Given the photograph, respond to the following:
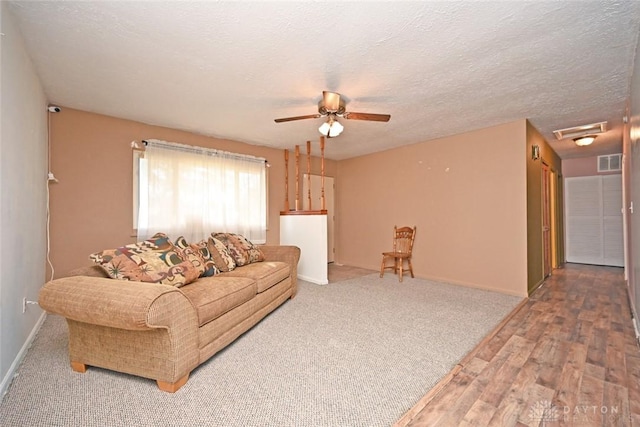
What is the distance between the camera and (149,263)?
209 centimetres

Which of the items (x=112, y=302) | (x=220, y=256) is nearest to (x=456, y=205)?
(x=220, y=256)

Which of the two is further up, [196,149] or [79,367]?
[196,149]

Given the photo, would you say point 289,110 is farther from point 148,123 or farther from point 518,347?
point 518,347

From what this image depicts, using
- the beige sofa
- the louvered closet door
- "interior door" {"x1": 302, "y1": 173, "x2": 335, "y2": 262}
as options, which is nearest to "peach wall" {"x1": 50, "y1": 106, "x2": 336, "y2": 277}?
the beige sofa

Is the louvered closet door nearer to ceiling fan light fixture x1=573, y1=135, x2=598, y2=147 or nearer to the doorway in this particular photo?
the doorway

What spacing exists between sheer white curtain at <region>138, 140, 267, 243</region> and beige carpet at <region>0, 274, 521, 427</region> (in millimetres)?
1542

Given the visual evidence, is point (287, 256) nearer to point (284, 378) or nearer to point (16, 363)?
point (284, 378)

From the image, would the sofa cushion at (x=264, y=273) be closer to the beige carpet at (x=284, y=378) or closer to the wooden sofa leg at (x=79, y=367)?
the beige carpet at (x=284, y=378)

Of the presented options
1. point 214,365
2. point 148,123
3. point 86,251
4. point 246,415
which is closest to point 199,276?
point 214,365

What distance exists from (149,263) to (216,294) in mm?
587

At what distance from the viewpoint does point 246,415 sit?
1.40 m

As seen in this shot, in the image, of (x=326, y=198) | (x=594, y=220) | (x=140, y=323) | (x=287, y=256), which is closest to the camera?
(x=140, y=323)

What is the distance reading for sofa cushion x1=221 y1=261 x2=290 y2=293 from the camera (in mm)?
2602

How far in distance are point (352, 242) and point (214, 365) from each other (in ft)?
13.8
